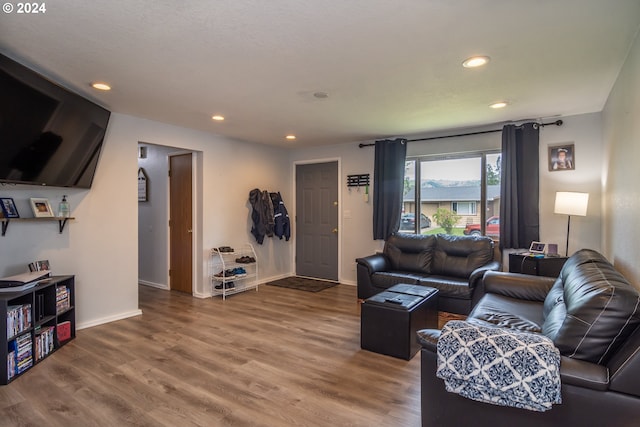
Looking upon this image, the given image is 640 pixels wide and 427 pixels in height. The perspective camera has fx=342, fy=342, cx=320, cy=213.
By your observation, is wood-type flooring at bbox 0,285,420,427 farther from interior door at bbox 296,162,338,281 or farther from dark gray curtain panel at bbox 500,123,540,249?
dark gray curtain panel at bbox 500,123,540,249

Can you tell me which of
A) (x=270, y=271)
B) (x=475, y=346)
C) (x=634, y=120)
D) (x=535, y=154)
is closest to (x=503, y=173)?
(x=535, y=154)

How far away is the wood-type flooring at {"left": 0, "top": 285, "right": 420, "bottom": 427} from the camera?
6.95ft

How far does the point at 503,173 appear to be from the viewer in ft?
14.0

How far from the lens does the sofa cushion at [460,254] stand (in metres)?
4.22

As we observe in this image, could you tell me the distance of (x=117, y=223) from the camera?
3932mm

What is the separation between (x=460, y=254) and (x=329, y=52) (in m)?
3.13

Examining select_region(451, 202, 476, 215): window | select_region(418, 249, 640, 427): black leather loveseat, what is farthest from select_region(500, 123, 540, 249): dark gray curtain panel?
select_region(418, 249, 640, 427): black leather loveseat

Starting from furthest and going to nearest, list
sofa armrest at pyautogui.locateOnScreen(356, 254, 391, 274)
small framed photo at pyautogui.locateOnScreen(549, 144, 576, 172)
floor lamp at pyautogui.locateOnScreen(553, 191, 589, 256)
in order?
sofa armrest at pyautogui.locateOnScreen(356, 254, 391, 274) → small framed photo at pyautogui.locateOnScreen(549, 144, 576, 172) → floor lamp at pyautogui.locateOnScreen(553, 191, 589, 256)

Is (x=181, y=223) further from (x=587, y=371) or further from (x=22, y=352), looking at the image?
(x=587, y=371)

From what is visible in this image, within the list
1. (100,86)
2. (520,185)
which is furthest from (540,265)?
(100,86)

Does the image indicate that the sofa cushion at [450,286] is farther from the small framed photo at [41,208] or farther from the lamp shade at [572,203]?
the small framed photo at [41,208]

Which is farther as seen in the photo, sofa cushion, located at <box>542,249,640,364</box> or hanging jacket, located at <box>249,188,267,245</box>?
hanging jacket, located at <box>249,188,267,245</box>

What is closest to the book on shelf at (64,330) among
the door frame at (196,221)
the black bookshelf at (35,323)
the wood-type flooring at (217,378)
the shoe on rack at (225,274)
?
the black bookshelf at (35,323)

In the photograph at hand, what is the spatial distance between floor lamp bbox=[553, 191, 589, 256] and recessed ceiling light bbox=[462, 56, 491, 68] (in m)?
2.08
